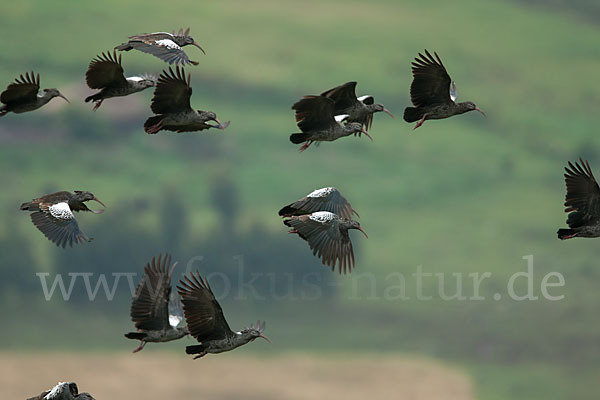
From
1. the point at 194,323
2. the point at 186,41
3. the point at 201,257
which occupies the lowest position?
the point at 194,323

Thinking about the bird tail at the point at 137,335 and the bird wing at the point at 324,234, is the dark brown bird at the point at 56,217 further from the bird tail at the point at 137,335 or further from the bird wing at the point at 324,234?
the bird wing at the point at 324,234

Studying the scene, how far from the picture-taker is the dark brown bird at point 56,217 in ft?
103

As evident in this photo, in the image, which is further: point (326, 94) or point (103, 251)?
point (103, 251)

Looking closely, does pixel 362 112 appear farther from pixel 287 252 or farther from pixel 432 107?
pixel 287 252

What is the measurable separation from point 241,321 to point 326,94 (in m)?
88.5

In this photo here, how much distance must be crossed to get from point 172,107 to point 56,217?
4360mm

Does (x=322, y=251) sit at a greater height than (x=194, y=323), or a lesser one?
greater

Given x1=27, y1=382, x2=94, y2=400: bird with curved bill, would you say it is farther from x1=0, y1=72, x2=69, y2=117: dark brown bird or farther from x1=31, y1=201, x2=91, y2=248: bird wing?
x1=0, y1=72, x2=69, y2=117: dark brown bird

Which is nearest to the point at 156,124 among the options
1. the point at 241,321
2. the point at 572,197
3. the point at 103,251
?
the point at 572,197

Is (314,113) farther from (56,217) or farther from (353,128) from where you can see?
(56,217)

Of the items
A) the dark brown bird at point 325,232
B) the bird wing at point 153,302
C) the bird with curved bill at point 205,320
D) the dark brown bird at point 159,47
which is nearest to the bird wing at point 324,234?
the dark brown bird at point 325,232

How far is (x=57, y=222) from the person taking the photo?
3177 cm

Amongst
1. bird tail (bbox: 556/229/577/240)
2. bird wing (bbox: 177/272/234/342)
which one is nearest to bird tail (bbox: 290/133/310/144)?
bird wing (bbox: 177/272/234/342)

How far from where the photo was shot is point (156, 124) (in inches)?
1186
